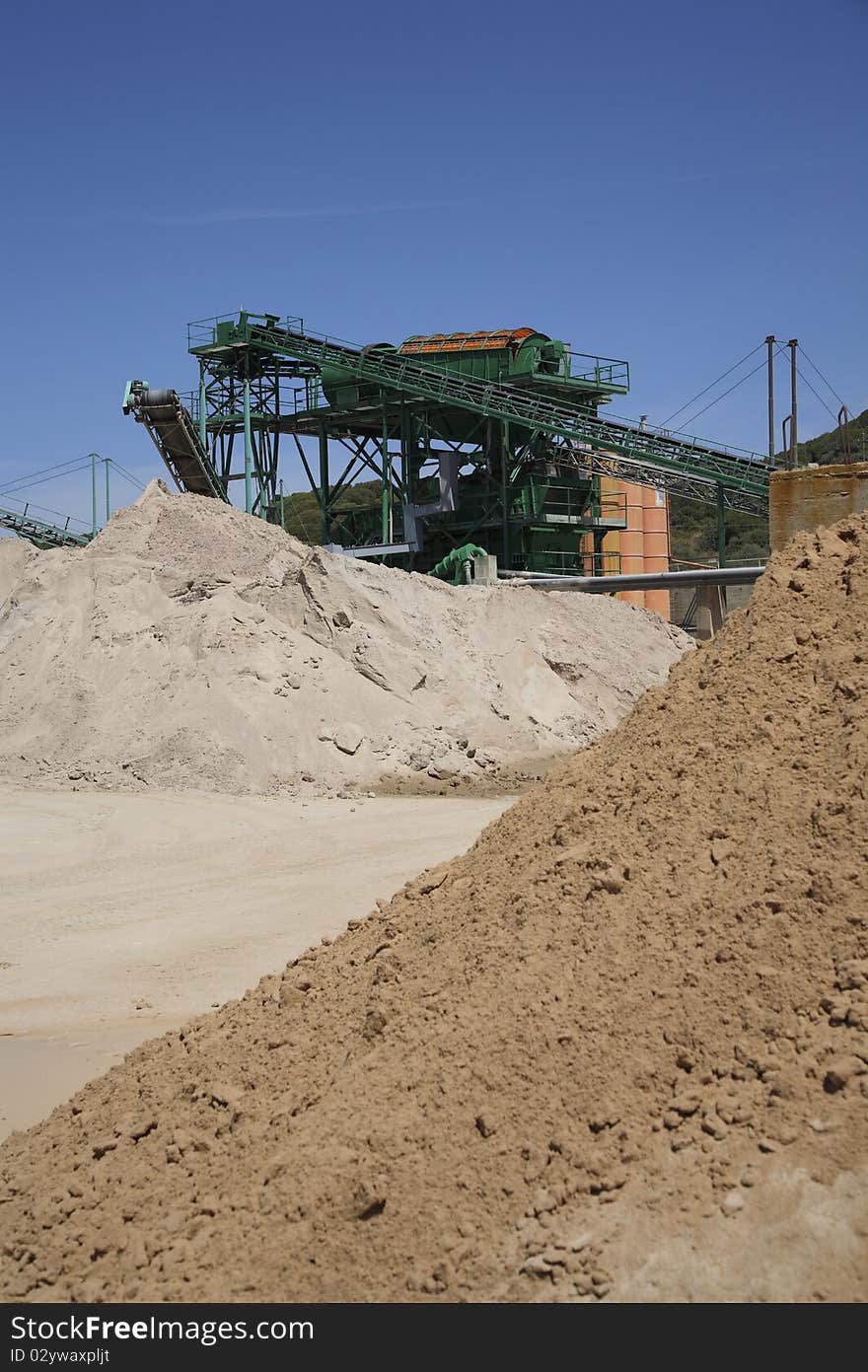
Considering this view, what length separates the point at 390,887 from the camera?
11.5 m

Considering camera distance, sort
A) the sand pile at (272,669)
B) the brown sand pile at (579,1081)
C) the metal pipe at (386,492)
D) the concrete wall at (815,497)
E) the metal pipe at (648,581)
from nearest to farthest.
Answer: the brown sand pile at (579,1081)
the concrete wall at (815,497)
the sand pile at (272,669)
the metal pipe at (648,581)
the metal pipe at (386,492)

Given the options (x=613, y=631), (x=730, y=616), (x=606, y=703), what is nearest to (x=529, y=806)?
(x=730, y=616)

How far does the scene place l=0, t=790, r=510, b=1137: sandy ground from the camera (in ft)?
25.8

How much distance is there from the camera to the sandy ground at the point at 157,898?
788cm

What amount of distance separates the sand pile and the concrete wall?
11.1 metres

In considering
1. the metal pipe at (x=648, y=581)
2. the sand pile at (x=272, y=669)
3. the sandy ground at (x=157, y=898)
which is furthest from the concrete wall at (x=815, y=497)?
the metal pipe at (x=648, y=581)

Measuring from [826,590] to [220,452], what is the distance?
33.6m

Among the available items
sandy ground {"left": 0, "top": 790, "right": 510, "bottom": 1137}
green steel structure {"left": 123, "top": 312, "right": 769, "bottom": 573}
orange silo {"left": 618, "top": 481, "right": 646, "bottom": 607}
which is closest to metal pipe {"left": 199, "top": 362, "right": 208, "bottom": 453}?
green steel structure {"left": 123, "top": 312, "right": 769, "bottom": 573}

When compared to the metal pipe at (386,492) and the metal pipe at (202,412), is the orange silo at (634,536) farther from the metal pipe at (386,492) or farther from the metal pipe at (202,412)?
the metal pipe at (202,412)

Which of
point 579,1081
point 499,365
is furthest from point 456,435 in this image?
point 579,1081

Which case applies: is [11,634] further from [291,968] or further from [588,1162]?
[588,1162]

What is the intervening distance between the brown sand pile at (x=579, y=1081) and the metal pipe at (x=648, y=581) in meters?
17.0

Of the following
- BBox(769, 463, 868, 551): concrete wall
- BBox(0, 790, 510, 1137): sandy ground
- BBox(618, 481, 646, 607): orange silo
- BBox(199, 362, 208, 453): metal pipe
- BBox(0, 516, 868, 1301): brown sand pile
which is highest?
BBox(199, 362, 208, 453): metal pipe

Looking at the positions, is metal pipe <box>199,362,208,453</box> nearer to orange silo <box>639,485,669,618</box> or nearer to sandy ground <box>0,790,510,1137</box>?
orange silo <box>639,485,669,618</box>
